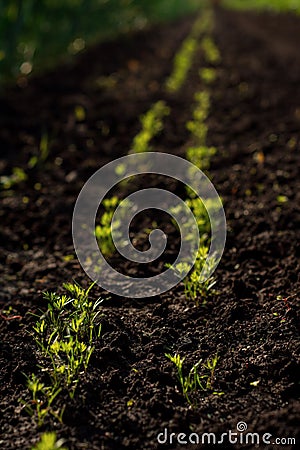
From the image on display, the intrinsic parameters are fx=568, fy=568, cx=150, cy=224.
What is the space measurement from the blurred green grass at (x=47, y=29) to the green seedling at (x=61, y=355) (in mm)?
3570

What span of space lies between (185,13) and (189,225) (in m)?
23.2

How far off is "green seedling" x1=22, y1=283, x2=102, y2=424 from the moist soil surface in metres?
0.04

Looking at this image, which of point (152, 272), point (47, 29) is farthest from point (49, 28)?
point (152, 272)

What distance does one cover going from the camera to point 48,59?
6797 millimetres

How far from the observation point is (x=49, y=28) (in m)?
6.39

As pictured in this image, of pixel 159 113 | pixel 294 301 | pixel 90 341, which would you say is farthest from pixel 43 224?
pixel 159 113

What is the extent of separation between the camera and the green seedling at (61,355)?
6.35ft

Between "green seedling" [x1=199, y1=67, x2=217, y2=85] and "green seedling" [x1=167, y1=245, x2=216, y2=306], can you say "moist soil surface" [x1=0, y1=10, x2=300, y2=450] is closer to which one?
"green seedling" [x1=167, y1=245, x2=216, y2=306]

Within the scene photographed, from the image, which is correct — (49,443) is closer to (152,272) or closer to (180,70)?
(152,272)

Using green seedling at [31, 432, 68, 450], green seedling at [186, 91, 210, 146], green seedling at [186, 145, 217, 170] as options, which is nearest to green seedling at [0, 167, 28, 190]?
green seedling at [186, 145, 217, 170]

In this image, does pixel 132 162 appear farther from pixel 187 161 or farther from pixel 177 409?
pixel 177 409

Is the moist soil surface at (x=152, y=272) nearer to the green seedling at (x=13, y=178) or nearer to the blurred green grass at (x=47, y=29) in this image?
the green seedling at (x=13, y=178)

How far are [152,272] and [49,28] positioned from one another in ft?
14.7

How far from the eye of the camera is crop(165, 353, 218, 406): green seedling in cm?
197
